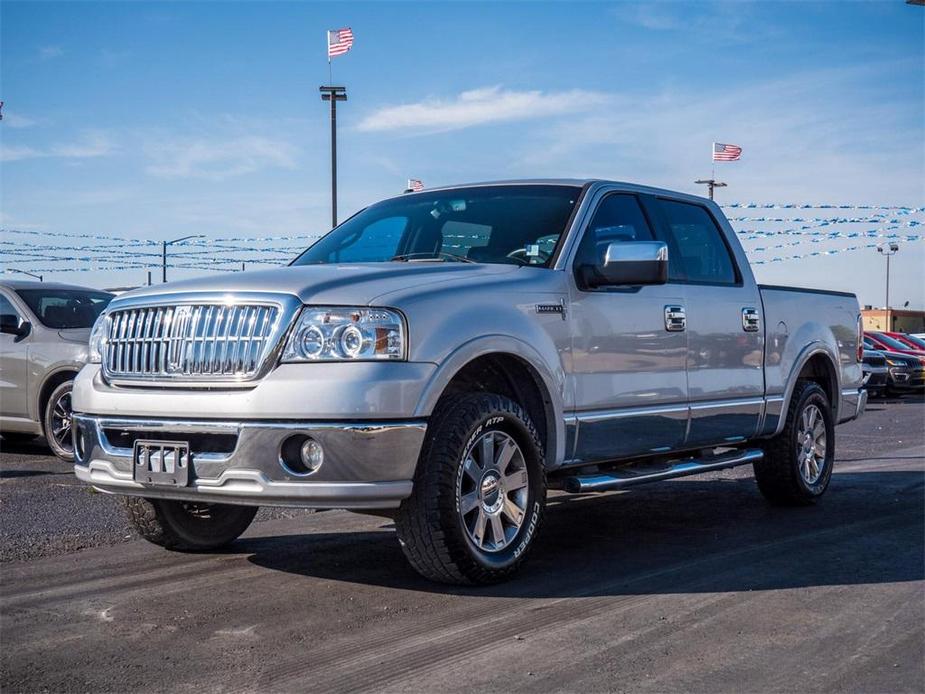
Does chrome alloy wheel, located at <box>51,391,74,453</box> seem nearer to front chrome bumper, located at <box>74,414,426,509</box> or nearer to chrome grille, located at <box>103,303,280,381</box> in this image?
chrome grille, located at <box>103,303,280,381</box>

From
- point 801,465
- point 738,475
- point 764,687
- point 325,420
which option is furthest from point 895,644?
point 738,475

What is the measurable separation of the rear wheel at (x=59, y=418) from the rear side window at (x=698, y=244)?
5772 mm

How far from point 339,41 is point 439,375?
22744 millimetres

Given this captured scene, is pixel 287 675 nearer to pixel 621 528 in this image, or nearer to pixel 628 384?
pixel 628 384

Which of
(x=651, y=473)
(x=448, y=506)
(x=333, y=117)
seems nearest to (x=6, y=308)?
(x=651, y=473)

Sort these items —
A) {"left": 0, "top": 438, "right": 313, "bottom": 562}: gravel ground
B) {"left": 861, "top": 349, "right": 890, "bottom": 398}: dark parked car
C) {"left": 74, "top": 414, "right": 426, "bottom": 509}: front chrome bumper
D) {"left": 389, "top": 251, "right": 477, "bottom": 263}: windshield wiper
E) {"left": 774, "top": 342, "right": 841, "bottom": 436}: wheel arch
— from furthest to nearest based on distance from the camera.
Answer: {"left": 861, "top": 349, "right": 890, "bottom": 398}: dark parked car, {"left": 774, "top": 342, "right": 841, "bottom": 436}: wheel arch, {"left": 0, "top": 438, "right": 313, "bottom": 562}: gravel ground, {"left": 389, "top": 251, "right": 477, "bottom": 263}: windshield wiper, {"left": 74, "top": 414, "right": 426, "bottom": 509}: front chrome bumper

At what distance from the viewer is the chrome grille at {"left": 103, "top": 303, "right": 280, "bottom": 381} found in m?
4.75

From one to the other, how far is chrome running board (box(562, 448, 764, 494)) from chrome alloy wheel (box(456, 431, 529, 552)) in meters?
0.48

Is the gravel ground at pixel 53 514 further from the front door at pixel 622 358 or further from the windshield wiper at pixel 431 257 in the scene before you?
the front door at pixel 622 358

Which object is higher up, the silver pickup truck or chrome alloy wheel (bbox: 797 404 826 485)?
the silver pickup truck

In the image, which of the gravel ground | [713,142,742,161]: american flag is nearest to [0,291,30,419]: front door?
the gravel ground

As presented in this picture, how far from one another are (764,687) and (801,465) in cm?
447

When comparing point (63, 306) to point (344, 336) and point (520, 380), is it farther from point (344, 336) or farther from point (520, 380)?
point (344, 336)

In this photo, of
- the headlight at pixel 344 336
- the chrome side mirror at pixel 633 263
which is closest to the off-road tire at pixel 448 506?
the headlight at pixel 344 336
